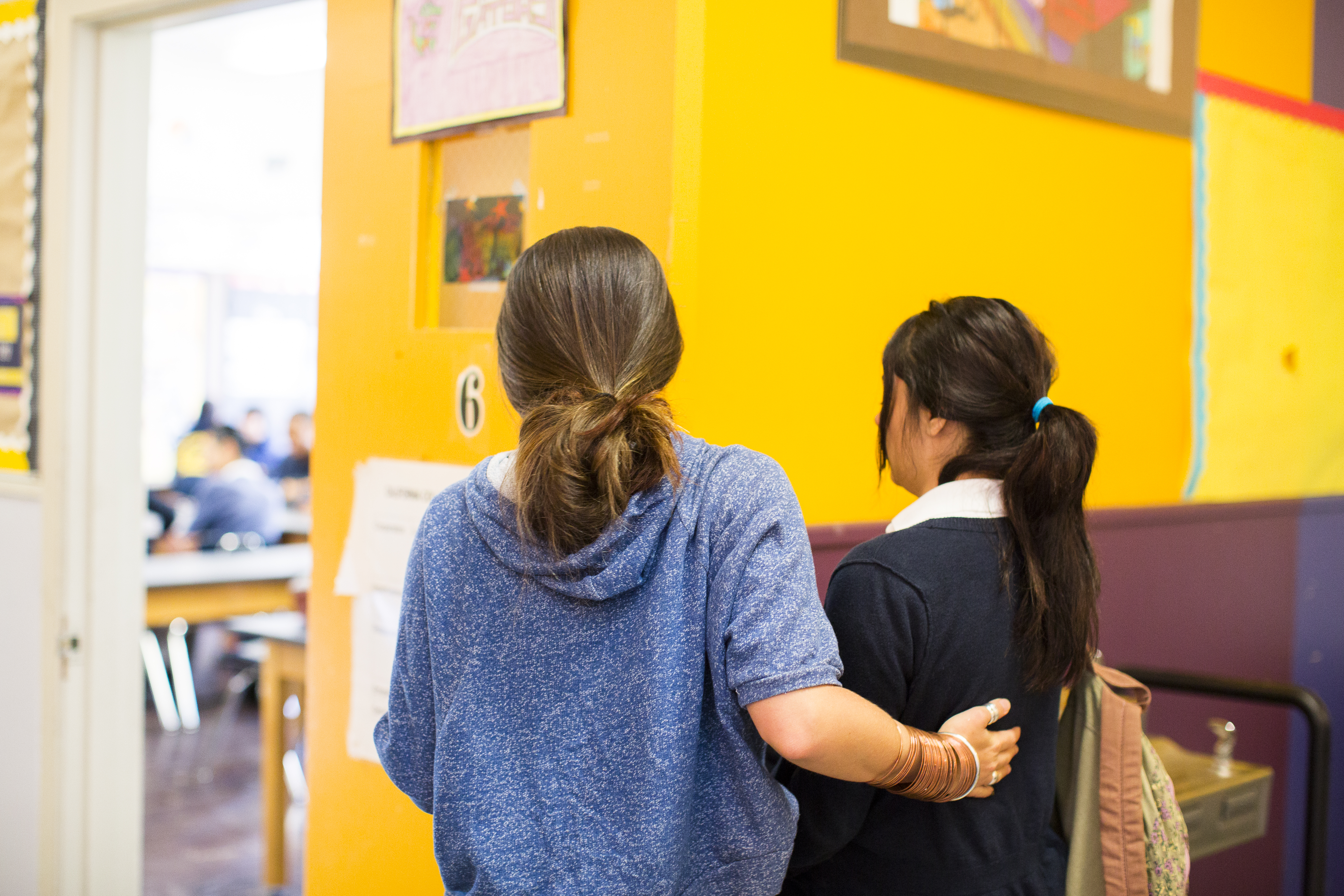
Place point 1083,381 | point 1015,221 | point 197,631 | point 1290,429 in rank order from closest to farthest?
point 1015,221 → point 1083,381 → point 1290,429 → point 197,631

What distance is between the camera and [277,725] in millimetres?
3633

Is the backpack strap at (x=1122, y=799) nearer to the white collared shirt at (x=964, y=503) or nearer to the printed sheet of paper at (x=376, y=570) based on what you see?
the white collared shirt at (x=964, y=503)

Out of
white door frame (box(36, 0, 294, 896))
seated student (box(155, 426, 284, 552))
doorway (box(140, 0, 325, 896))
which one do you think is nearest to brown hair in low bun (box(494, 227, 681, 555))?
doorway (box(140, 0, 325, 896))

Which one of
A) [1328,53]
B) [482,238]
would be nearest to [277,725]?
[482,238]

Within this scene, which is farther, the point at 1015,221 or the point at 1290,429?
the point at 1290,429

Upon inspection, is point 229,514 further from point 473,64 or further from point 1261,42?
point 1261,42

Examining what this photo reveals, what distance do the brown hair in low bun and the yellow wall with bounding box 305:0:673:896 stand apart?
54cm

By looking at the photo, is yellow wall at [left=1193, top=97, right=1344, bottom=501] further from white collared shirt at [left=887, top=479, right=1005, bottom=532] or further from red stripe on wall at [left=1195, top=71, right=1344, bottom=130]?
white collared shirt at [left=887, top=479, right=1005, bottom=532]

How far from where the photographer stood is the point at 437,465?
6.38ft

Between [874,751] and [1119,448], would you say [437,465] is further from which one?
[1119,448]

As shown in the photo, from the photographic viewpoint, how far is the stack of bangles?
1.21 meters

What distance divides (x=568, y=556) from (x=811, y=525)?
2.49 ft

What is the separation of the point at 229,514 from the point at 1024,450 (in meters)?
5.07

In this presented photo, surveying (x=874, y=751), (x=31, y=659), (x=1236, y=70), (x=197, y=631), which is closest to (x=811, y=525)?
(x=874, y=751)
